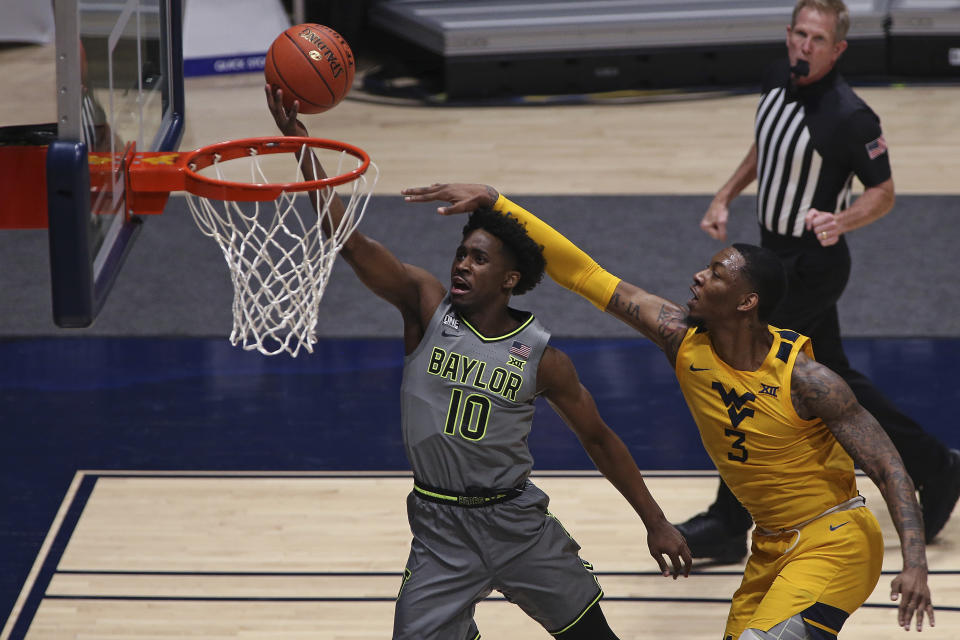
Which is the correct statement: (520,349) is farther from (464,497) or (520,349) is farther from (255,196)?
(255,196)

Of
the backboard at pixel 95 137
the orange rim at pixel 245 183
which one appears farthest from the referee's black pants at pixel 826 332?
the backboard at pixel 95 137

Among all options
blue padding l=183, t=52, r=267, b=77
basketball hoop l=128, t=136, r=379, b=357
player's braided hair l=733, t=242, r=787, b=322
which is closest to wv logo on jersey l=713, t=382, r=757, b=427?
player's braided hair l=733, t=242, r=787, b=322

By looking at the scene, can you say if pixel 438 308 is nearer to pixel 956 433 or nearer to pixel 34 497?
pixel 34 497

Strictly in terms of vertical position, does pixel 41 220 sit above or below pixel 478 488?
above

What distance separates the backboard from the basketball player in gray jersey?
2.46 feet

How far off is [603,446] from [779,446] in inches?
21.2

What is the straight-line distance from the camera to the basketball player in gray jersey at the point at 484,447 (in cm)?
407

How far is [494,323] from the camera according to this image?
4164 mm

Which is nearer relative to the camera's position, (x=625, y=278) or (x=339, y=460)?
(x=339, y=460)

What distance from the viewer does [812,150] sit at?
5445mm

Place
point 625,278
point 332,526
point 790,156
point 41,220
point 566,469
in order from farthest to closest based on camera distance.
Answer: point 625,278 → point 566,469 → point 332,526 → point 790,156 → point 41,220

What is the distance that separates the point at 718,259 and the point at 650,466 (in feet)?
8.06

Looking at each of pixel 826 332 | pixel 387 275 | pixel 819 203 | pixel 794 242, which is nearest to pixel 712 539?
pixel 826 332

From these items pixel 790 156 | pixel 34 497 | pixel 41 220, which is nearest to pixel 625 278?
pixel 790 156
